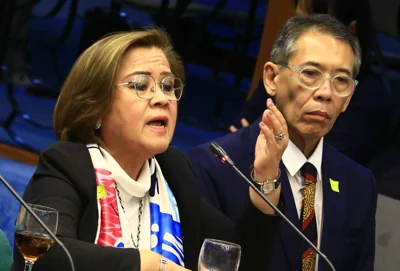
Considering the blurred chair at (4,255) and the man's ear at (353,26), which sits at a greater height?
the man's ear at (353,26)

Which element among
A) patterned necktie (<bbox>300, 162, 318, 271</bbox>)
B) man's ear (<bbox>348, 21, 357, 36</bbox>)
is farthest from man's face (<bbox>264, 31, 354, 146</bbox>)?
man's ear (<bbox>348, 21, 357, 36</bbox>)

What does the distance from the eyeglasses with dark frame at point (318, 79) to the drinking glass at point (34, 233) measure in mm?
1119

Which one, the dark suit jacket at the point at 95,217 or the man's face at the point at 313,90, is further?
the man's face at the point at 313,90

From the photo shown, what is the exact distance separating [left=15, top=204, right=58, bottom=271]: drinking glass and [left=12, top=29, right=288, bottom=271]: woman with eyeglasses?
0.20 meters

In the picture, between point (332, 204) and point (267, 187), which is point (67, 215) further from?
point (332, 204)

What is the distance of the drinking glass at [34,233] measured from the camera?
202 cm

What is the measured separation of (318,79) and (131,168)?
2.31ft

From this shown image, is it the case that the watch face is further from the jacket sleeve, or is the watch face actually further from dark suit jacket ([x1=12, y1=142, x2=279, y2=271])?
the jacket sleeve

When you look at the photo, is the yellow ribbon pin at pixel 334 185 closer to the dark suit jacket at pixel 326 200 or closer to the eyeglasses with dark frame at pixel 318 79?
the dark suit jacket at pixel 326 200

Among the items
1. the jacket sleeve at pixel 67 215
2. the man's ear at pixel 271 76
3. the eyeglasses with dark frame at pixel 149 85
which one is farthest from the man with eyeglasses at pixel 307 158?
the jacket sleeve at pixel 67 215

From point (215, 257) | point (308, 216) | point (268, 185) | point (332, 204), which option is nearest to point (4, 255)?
point (215, 257)

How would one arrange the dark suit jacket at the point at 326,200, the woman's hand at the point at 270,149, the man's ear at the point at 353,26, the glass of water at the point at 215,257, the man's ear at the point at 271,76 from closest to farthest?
the glass of water at the point at 215,257, the woman's hand at the point at 270,149, the dark suit jacket at the point at 326,200, the man's ear at the point at 271,76, the man's ear at the point at 353,26

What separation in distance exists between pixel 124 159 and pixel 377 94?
1664 mm

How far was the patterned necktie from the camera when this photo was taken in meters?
2.88
